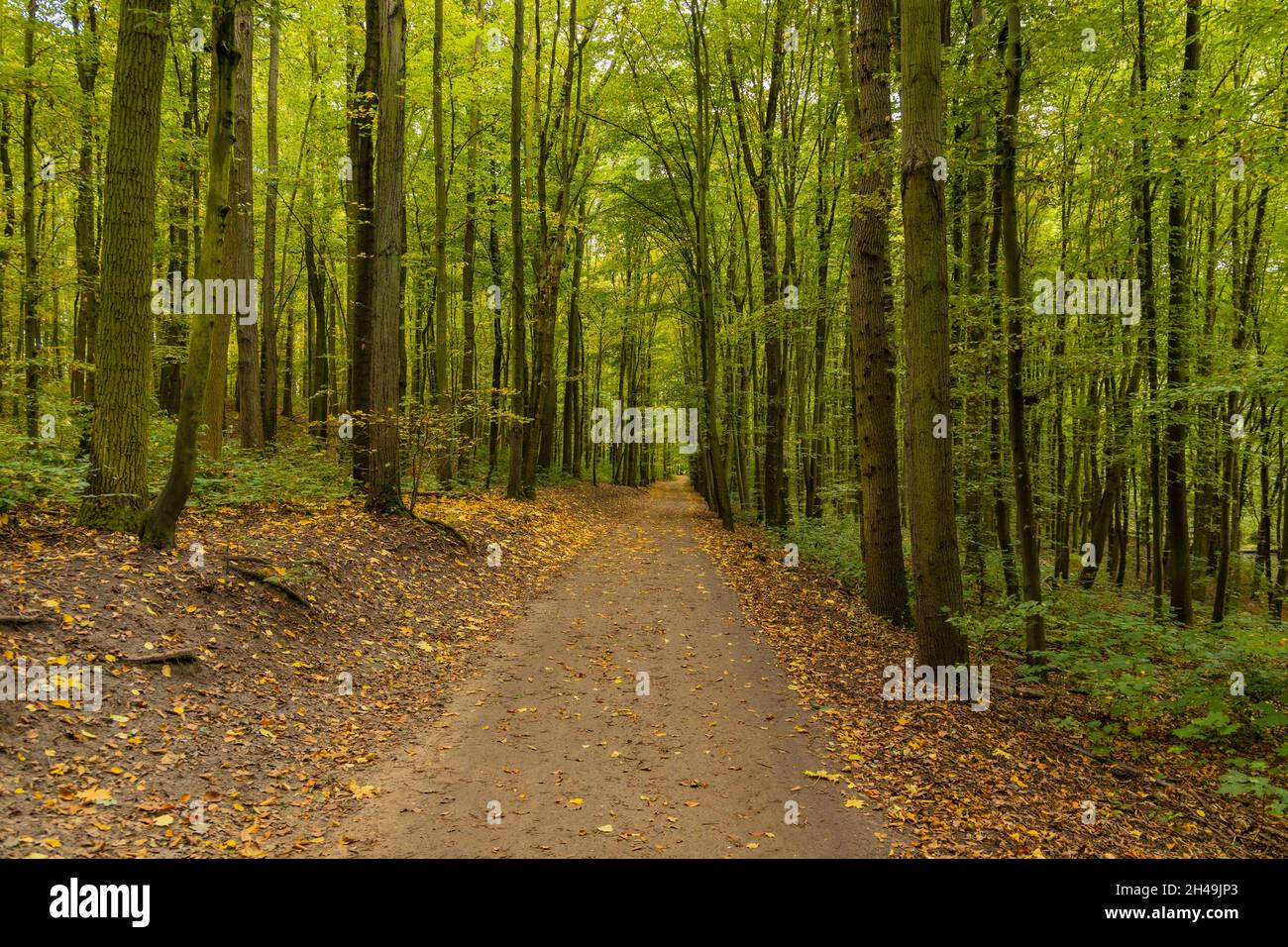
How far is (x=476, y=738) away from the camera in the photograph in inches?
219

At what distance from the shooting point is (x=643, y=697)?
6.63 m

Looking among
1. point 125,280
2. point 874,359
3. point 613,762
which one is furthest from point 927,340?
point 125,280

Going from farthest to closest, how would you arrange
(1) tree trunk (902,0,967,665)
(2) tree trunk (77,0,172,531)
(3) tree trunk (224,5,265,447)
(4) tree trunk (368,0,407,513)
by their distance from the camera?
(3) tree trunk (224,5,265,447) → (4) tree trunk (368,0,407,513) → (2) tree trunk (77,0,172,531) → (1) tree trunk (902,0,967,665)

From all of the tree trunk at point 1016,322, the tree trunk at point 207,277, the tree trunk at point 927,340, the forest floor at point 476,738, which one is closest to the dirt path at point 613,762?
the forest floor at point 476,738

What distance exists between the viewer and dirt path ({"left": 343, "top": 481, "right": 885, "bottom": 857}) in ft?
13.4

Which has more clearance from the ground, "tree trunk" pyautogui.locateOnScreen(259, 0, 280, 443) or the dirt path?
"tree trunk" pyautogui.locateOnScreen(259, 0, 280, 443)

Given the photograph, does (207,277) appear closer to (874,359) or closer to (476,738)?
(476,738)

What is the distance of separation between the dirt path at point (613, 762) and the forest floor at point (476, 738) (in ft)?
0.09

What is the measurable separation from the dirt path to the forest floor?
0.03 metres

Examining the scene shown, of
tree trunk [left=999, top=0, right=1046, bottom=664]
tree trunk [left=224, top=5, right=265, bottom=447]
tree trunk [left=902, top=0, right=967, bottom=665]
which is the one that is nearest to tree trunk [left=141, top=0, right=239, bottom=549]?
tree trunk [left=224, top=5, right=265, bottom=447]

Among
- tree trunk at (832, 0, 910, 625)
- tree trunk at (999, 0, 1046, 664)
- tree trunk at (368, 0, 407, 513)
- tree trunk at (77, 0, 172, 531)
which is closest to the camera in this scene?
tree trunk at (77, 0, 172, 531)

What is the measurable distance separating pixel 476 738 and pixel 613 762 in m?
1.31

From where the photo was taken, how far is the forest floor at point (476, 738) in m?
4.02

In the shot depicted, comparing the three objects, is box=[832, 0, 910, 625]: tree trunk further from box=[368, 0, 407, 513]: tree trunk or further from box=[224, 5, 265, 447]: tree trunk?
box=[224, 5, 265, 447]: tree trunk
